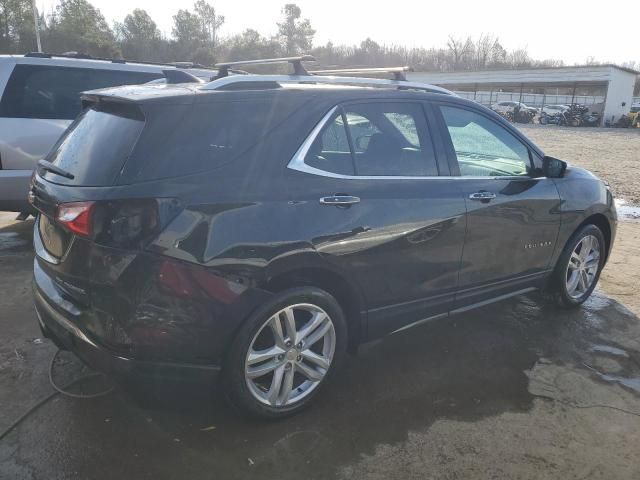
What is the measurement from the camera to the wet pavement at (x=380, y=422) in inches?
102

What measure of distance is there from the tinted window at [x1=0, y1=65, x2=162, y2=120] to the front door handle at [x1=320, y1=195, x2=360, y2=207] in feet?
13.2

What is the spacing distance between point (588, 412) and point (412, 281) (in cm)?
130

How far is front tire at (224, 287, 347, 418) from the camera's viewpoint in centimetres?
266

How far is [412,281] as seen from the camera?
3.30 metres

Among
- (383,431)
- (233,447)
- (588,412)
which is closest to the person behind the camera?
(233,447)

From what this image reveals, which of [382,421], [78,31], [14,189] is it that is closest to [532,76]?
[78,31]

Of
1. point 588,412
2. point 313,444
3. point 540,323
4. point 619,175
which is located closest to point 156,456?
point 313,444

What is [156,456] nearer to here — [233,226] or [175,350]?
[175,350]

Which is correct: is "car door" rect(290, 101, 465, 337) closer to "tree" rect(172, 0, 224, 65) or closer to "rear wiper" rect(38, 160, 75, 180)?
"rear wiper" rect(38, 160, 75, 180)

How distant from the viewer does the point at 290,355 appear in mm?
2881

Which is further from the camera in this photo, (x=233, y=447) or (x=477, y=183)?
(x=477, y=183)

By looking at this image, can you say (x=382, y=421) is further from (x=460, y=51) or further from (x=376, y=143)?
(x=460, y=51)

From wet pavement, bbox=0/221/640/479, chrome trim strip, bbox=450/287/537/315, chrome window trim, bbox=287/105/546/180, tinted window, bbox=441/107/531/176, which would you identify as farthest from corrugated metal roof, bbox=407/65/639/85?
chrome window trim, bbox=287/105/546/180

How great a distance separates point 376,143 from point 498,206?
108 centimetres
